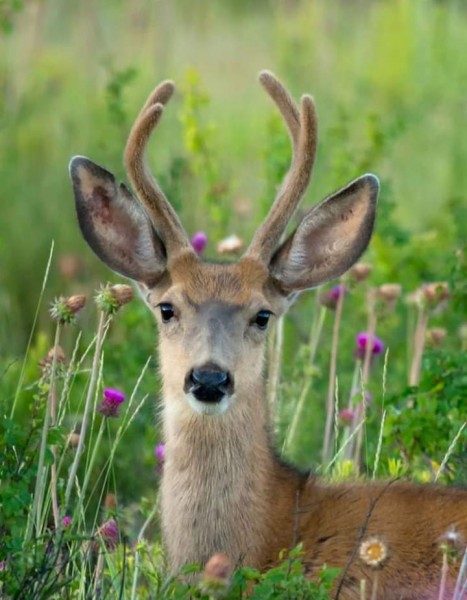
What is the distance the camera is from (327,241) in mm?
6523

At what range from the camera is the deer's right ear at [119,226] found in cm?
636

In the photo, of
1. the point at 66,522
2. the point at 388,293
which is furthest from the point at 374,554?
the point at 388,293

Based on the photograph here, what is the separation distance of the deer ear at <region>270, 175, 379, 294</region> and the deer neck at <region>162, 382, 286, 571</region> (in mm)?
622

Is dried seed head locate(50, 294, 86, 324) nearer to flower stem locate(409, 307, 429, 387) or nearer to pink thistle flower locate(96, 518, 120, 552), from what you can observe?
pink thistle flower locate(96, 518, 120, 552)

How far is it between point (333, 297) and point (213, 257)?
65.8 inches

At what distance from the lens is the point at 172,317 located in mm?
6176

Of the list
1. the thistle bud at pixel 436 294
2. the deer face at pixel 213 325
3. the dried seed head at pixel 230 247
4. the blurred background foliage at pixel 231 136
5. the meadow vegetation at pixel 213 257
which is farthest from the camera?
the blurred background foliage at pixel 231 136

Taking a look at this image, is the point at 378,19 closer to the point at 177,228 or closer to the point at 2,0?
the point at 2,0

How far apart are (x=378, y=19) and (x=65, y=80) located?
243 cm

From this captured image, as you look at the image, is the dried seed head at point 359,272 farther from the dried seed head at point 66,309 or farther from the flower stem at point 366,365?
the dried seed head at point 66,309

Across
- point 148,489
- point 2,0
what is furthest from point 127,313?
point 2,0

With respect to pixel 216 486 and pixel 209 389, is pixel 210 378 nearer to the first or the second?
pixel 209 389

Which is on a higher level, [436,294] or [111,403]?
[436,294]

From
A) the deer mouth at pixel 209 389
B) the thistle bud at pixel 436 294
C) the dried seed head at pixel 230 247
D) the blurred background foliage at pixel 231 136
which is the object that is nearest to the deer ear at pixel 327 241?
the blurred background foliage at pixel 231 136
